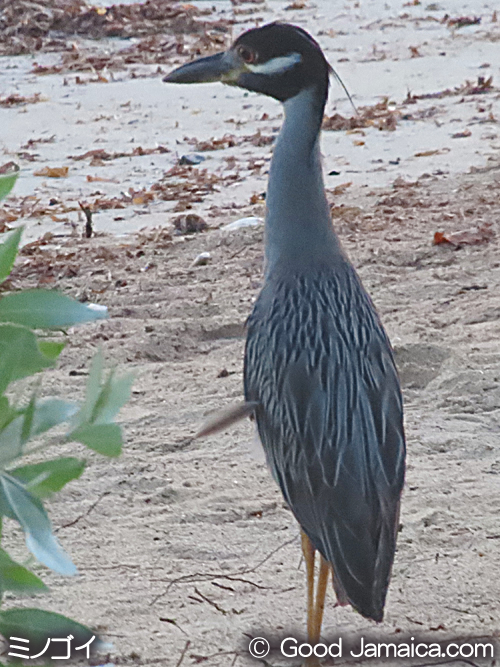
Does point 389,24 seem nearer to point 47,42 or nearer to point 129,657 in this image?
point 47,42

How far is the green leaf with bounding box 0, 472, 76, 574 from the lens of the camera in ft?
4.18

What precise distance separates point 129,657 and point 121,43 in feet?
35.9

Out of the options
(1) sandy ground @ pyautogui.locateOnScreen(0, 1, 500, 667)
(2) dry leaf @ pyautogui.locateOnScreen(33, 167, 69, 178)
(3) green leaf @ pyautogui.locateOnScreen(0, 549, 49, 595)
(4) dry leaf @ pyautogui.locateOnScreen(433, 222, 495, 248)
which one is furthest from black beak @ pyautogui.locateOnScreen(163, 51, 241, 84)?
(2) dry leaf @ pyautogui.locateOnScreen(33, 167, 69, 178)

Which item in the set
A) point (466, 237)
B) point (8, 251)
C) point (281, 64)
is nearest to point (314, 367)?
point (281, 64)

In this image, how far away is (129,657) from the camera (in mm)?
2947

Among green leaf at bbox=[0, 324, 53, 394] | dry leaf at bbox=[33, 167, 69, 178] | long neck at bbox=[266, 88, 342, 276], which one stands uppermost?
green leaf at bbox=[0, 324, 53, 394]

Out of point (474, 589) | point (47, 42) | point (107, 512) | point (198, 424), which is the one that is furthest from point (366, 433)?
point (47, 42)

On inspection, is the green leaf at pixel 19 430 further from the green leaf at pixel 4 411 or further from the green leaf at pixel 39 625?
the green leaf at pixel 39 625

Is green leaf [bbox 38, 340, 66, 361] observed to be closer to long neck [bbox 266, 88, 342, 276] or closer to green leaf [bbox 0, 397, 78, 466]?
green leaf [bbox 0, 397, 78, 466]

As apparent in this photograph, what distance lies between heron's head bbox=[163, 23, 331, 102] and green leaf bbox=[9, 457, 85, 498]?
231 centimetres

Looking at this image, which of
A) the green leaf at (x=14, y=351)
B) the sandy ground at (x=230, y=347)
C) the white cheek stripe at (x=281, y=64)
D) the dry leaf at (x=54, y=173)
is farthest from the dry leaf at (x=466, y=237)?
the green leaf at (x=14, y=351)

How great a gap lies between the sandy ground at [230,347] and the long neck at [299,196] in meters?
0.91

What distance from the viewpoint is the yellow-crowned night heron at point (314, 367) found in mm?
2775

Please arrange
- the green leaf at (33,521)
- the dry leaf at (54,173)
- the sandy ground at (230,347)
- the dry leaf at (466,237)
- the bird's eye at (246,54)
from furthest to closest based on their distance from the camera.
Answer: the dry leaf at (54,173)
the dry leaf at (466,237)
the bird's eye at (246,54)
the sandy ground at (230,347)
the green leaf at (33,521)
